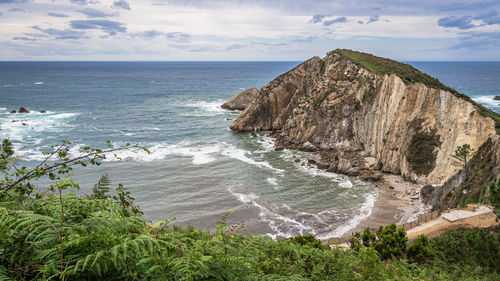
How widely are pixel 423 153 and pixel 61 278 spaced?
148 feet

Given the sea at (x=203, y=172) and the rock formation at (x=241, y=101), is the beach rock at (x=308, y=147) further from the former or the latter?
the rock formation at (x=241, y=101)

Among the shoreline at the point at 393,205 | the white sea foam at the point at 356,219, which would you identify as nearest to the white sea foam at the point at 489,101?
the shoreline at the point at 393,205

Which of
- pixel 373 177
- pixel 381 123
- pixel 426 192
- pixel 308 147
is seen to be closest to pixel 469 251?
pixel 426 192

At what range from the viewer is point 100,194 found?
6852 millimetres

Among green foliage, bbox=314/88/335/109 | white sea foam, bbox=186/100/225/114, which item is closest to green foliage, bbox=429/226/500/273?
green foliage, bbox=314/88/335/109

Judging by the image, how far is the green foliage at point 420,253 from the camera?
18891 mm

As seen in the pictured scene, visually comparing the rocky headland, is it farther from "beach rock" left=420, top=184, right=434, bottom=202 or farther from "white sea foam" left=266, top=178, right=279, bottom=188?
"white sea foam" left=266, top=178, right=279, bottom=188

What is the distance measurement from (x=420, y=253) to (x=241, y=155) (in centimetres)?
3640

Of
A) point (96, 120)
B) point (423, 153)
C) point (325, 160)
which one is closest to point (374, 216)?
point (423, 153)

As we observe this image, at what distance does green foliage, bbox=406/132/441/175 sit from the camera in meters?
40.2

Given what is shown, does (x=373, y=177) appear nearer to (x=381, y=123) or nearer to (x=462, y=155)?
(x=381, y=123)

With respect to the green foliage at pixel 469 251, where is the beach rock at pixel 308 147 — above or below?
below

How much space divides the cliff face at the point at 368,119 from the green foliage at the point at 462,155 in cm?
95

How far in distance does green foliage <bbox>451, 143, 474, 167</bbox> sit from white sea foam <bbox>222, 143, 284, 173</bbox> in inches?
849
